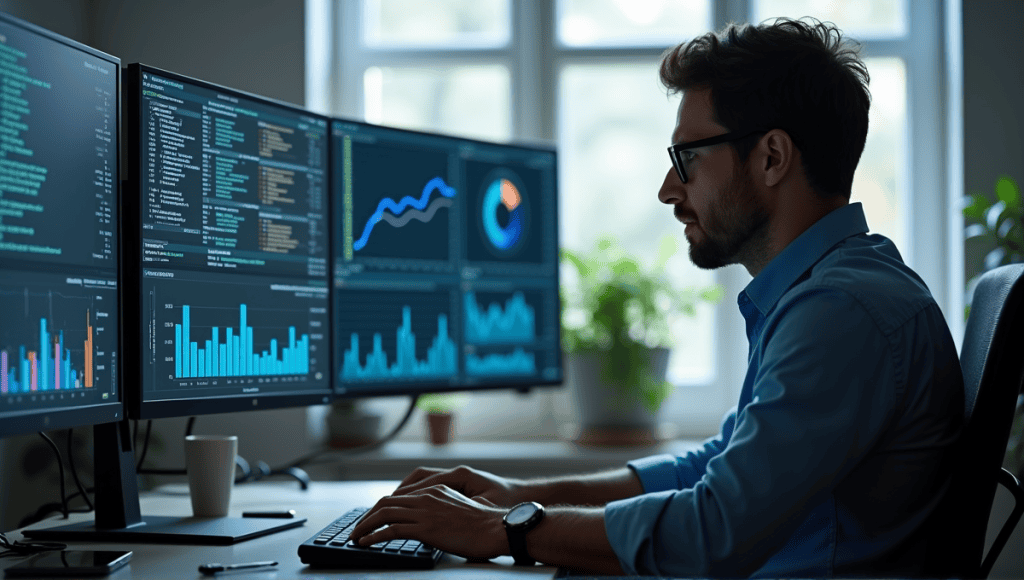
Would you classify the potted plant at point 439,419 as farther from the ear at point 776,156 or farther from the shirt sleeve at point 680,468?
the ear at point 776,156

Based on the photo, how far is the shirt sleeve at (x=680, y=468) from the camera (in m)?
1.28

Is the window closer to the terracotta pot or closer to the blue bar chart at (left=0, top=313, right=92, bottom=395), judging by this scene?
the terracotta pot

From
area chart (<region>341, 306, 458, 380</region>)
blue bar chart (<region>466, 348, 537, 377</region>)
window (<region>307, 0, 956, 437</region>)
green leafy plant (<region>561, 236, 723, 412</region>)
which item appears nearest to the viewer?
area chart (<region>341, 306, 458, 380</region>)

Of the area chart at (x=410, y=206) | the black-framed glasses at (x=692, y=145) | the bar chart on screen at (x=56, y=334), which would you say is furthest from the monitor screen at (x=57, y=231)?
the black-framed glasses at (x=692, y=145)

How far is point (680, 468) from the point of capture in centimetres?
129

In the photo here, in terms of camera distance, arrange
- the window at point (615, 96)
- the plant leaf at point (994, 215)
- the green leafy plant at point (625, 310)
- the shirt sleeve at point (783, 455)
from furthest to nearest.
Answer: the window at point (615, 96) → the green leafy plant at point (625, 310) → the plant leaf at point (994, 215) → the shirt sleeve at point (783, 455)

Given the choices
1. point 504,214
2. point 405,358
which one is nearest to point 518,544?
point 405,358

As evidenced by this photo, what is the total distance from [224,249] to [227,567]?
19.4 inches

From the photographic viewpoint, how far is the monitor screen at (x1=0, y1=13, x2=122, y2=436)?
0.90 metres

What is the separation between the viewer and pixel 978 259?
2.28 metres

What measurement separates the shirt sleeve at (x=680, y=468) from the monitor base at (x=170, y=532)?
1.81ft

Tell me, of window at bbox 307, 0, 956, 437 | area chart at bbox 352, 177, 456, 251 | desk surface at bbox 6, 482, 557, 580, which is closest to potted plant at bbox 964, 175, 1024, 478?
window at bbox 307, 0, 956, 437

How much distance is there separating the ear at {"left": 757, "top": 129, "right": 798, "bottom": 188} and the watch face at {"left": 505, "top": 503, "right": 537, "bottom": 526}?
54cm

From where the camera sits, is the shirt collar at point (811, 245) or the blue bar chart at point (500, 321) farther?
the blue bar chart at point (500, 321)
